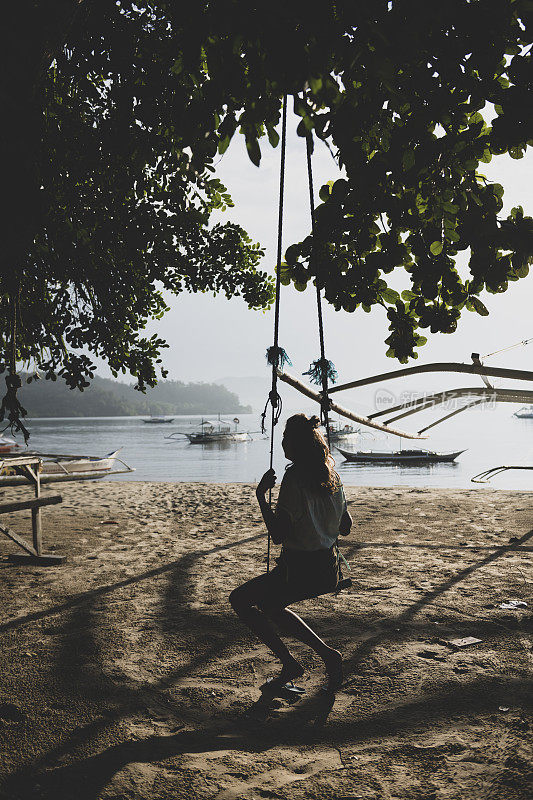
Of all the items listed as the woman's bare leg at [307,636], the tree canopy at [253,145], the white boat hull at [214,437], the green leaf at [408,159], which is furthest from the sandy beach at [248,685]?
the white boat hull at [214,437]

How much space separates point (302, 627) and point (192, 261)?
6.79 meters

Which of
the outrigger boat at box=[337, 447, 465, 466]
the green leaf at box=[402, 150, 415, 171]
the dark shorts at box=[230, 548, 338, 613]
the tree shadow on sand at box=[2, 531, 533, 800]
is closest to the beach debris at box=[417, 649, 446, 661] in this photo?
the tree shadow on sand at box=[2, 531, 533, 800]

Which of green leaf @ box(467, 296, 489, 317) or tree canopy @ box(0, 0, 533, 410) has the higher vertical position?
tree canopy @ box(0, 0, 533, 410)

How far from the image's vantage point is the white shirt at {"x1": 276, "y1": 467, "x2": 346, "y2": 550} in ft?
12.0

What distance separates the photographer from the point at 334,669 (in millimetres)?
3887

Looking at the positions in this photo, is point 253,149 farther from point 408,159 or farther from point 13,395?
point 13,395

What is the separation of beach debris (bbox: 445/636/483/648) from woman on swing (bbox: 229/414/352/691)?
133 centimetres

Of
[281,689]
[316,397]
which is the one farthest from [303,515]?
[316,397]

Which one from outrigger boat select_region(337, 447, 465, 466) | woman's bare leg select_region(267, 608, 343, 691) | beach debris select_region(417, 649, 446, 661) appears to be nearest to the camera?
woman's bare leg select_region(267, 608, 343, 691)

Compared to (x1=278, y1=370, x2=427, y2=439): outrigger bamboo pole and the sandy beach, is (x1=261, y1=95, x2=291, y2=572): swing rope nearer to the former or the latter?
(x1=278, y1=370, x2=427, y2=439): outrigger bamboo pole

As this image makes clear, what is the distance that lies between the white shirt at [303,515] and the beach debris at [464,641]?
1812 millimetres

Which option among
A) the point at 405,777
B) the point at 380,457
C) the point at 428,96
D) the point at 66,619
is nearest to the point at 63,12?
the point at 428,96

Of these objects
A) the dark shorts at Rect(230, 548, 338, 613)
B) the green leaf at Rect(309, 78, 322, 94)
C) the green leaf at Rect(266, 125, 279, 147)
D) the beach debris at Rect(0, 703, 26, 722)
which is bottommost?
the beach debris at Rect(0, 703, 26, 722)

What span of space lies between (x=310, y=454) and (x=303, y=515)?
391 mm
